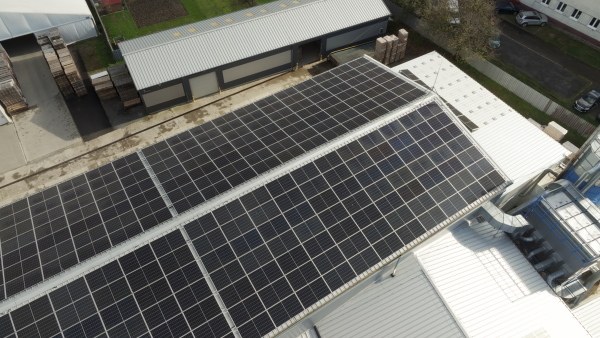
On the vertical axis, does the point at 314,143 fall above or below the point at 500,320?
above

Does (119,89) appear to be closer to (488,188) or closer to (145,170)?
(145,170)

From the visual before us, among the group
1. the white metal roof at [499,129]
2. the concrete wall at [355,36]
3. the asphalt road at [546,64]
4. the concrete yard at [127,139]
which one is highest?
the white metal roof at [499,129]

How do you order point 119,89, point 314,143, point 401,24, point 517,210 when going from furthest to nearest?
point 401,24 → point 119,89 → point 517,210 → point 314,143

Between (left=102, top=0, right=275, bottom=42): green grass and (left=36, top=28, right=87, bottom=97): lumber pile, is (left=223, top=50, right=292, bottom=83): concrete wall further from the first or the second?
(left=36, top=28, right=87, bottom=97): lumber pile

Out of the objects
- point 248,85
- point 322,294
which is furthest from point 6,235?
point 248,85

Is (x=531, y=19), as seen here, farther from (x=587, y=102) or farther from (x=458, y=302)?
(x=458, y=302)

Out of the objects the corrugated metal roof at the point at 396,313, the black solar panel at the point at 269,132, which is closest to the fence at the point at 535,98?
the black solar panel at the point at 269,132

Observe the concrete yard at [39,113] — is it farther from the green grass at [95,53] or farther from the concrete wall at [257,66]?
the concrete wall at [257,66]
